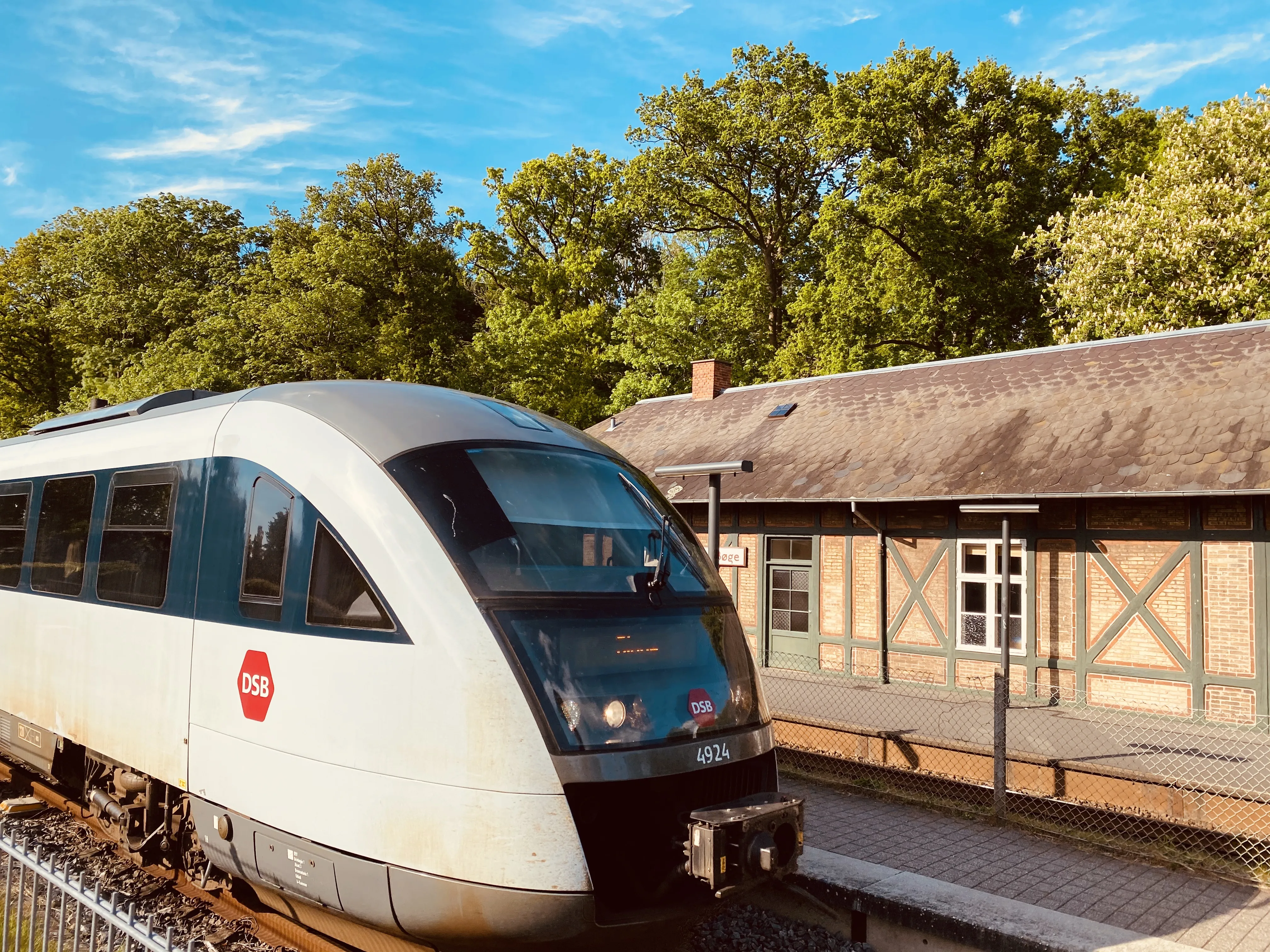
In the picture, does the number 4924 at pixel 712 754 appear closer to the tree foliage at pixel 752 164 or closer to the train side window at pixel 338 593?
the train side window at pixel 338 593

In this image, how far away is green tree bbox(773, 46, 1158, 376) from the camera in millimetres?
28484

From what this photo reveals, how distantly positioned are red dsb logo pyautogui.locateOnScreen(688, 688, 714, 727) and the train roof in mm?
1673

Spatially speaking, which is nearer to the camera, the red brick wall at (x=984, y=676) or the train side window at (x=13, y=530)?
the train side window at (x=13, y=530)

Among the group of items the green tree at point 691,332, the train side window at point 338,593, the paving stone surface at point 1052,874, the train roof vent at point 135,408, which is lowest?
the paving stone surface at point 1052,874

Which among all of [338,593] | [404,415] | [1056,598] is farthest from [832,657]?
[338,593]

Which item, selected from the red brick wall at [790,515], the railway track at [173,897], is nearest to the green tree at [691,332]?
the red brick wall at [790,515]

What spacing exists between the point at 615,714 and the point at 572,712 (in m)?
0.23

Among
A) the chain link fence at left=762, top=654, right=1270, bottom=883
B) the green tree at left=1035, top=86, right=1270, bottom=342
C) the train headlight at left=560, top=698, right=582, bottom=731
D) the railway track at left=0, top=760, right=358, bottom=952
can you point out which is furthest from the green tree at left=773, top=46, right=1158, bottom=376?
the train headlight at left=560, top=698, right=582, bottom=731

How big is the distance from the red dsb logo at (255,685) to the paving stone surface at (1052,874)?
170 inches

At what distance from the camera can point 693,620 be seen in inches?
202

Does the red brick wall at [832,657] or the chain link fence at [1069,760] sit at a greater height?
the red brick wall at [832,657]

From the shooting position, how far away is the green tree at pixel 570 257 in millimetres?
35312

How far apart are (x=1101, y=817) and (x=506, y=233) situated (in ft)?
119

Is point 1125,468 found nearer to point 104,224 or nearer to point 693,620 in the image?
point 693,620
